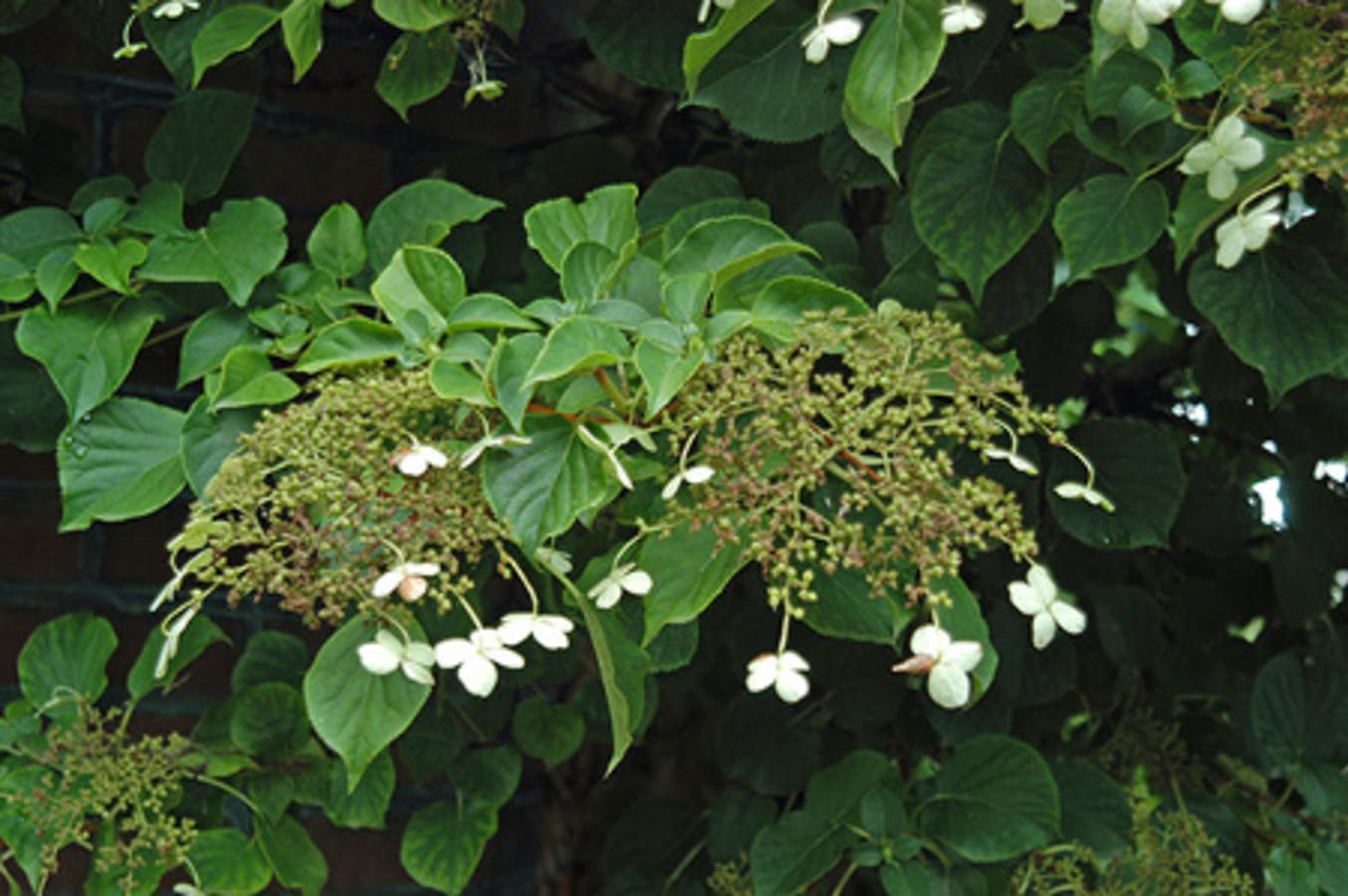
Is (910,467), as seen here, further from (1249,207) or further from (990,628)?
(990,628)

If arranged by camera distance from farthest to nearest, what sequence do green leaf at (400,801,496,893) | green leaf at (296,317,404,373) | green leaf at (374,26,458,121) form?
green leaf at (400,801,496,893)
green leaf at (374,26,458,121)
green leaf at (296,317,404,373)

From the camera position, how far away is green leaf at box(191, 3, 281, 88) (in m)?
0.99

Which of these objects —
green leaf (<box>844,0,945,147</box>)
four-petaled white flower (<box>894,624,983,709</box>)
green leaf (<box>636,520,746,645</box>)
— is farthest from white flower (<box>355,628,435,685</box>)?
green leaf (<box>844,0,945,147</box>)

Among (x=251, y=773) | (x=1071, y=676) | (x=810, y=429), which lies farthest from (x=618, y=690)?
(x=1071, y=676)

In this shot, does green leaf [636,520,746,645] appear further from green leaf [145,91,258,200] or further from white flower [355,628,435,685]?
green leaf [145,91,258,200]

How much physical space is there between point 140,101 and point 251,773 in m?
0.53

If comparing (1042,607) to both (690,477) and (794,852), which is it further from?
(794,852)

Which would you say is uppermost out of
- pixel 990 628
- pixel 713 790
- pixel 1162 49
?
pixel 1162 49

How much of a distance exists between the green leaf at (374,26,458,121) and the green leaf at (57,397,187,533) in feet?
0.82

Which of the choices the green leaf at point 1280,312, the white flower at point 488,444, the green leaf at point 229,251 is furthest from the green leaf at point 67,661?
the green leaf at point 1280,312

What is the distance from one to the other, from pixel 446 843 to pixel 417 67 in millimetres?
532

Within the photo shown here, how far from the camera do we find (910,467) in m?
0.77

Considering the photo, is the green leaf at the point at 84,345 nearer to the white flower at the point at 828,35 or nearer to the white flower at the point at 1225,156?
the white flower at the point at 828,35

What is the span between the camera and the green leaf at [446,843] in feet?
3.85
